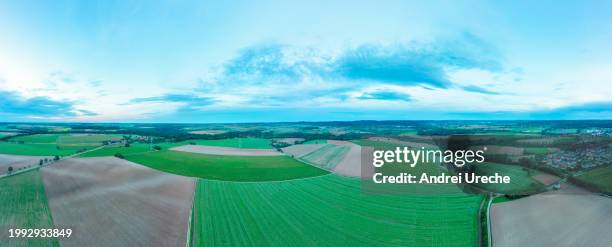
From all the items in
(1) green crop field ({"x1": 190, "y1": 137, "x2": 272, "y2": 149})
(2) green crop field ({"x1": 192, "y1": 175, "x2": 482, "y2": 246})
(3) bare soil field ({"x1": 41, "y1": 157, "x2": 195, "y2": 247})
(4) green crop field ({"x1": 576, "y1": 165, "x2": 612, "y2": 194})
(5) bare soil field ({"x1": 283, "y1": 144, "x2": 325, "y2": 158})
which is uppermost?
(4) green crop field ({"x1": 576, "y1": 165, "x2": 612, "y2": 194})

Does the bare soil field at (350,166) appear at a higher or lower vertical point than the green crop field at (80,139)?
lower

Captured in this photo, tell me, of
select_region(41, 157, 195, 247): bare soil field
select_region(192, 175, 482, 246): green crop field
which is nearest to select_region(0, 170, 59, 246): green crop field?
select_region(41, 157, 195, 247): bare soil field

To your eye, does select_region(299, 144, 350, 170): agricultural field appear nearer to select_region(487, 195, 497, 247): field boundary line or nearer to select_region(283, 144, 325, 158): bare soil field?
select_region(283, 144, 325, 158): bare soil field

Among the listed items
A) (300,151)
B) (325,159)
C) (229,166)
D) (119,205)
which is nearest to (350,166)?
(325,159)

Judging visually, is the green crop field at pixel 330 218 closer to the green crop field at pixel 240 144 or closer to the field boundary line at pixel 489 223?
the field boundary line at pixel 489 223

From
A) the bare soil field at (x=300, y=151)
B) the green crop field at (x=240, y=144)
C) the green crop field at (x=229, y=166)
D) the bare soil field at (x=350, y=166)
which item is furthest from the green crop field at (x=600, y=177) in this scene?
the green crop field at (x=240, y=144)

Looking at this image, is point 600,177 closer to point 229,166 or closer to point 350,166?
point 350,166
